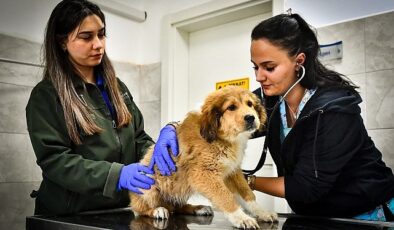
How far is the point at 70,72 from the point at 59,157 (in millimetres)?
394

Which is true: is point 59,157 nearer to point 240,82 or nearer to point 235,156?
point 235,156

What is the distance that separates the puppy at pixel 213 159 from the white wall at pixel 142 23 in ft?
4.50

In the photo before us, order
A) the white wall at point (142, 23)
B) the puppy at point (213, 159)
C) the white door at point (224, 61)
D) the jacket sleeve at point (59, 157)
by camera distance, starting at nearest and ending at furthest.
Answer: the puppy at point (213, 159), the jacket sleeve at point (59, 157), the white wall at point (142, 23), the white door at point (224, 61)

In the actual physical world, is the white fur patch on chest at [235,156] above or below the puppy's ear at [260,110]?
below

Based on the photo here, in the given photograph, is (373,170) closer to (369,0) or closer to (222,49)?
(369,0)

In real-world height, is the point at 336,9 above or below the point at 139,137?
above

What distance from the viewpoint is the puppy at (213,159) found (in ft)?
4.27

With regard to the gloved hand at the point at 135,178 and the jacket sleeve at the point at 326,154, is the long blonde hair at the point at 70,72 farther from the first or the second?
the jacket sleeve at the point at 326,154

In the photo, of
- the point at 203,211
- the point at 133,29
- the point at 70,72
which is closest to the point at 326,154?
the point at 203,211

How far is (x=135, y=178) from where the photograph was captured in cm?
138

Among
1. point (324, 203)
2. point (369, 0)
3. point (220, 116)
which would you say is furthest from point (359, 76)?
point (220, 116)

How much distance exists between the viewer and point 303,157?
4.69 ft

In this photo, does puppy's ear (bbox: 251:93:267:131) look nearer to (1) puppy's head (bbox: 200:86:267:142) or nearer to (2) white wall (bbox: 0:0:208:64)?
(1) puppy's head (bbox: 200:86:267:142)

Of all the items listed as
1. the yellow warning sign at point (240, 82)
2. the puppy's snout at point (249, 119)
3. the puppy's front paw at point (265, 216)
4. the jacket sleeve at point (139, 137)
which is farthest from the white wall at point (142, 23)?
the puppy's front paw at point (265, 216)
